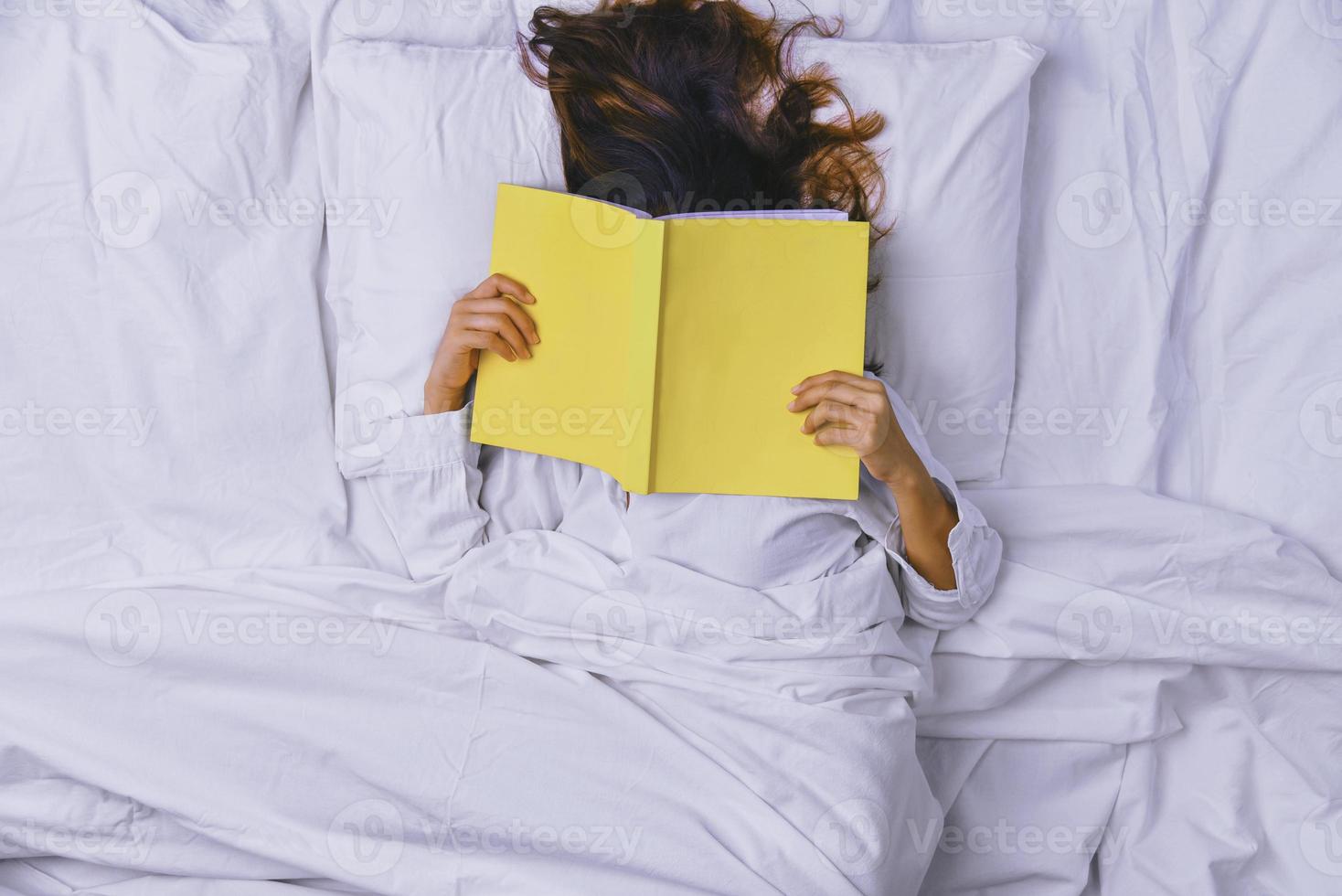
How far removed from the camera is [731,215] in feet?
3.23

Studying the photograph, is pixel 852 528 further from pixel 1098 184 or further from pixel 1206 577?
pixel 1098 184

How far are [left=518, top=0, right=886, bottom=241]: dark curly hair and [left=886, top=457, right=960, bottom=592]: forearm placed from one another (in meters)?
0.28

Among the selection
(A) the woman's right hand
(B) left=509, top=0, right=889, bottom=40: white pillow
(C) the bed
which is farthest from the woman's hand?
(B) left=509, top=0, right=889, bottom=40: white pillow

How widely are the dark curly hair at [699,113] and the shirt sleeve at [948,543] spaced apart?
0.80ft

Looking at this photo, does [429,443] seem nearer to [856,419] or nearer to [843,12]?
[856,419]

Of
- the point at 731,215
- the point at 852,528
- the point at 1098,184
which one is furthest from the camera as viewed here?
the point at 1098,184

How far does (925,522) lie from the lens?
1.07m

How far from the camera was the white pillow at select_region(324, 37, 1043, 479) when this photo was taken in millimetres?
1150

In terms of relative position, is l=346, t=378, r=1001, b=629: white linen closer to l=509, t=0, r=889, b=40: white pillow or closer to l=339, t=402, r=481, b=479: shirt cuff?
l=339, t=402, r=481, b=479: shirt cuff

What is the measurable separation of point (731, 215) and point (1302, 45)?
0.71 m

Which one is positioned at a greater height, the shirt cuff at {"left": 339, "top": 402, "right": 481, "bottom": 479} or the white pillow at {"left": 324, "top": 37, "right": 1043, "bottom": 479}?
the white pillow at {"left": 324, "top": 37, "right": 1043, "bottom": 479}

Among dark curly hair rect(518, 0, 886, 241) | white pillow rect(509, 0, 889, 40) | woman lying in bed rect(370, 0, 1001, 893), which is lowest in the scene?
woman lying in bed rect(370, 0, 1001, 893)

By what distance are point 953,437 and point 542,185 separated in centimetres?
53

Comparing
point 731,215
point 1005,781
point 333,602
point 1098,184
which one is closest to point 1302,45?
point 1098,184
